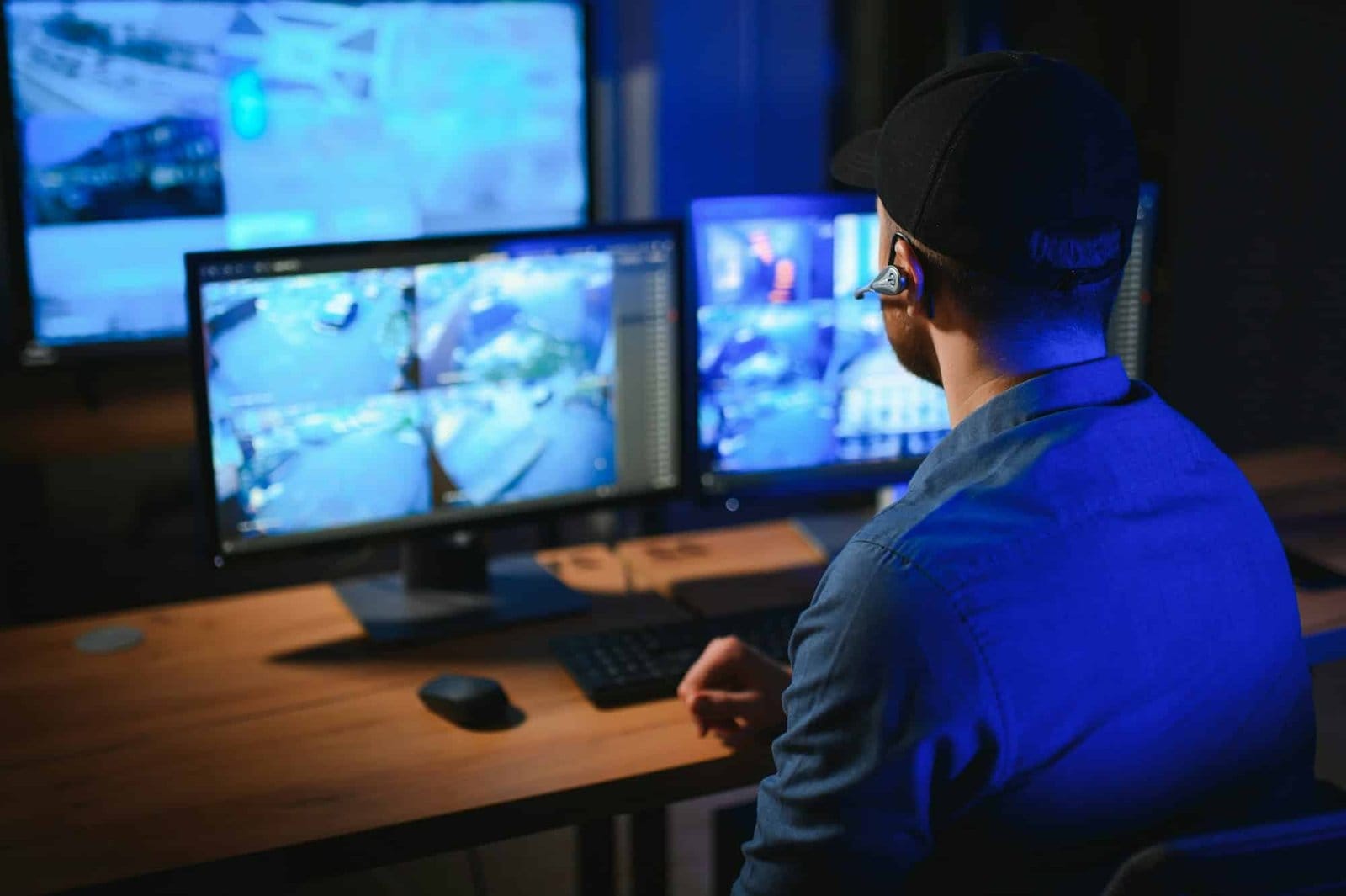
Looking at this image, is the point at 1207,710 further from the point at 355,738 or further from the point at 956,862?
the point at 355,738

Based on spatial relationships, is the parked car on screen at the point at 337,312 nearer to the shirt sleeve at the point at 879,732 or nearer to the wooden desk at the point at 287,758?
the wooden desk at the point at 287,758

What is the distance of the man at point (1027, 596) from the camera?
0.98 m

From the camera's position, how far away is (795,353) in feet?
6.46

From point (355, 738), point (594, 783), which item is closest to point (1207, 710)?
point (594, 783)

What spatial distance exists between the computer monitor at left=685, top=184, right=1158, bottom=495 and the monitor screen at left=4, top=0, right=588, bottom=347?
95cm

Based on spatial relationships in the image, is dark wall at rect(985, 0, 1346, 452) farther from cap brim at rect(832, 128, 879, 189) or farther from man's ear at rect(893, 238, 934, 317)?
man's ear at rect(893, 238, 934, 317)

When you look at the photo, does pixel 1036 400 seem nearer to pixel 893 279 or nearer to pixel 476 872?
pixel 893 279

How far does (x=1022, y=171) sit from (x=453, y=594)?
1.07 metres

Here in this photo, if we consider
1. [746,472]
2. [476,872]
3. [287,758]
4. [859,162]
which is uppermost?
Answer: [859,162]

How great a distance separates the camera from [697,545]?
215 centimetres

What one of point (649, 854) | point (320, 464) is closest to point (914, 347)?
point (320, 464)

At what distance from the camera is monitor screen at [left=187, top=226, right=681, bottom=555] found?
168 cm

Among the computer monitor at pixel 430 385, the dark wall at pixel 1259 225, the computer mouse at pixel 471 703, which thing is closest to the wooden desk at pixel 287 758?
the computer mouse at pixel 471 703

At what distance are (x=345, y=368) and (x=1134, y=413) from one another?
3.14 feet
